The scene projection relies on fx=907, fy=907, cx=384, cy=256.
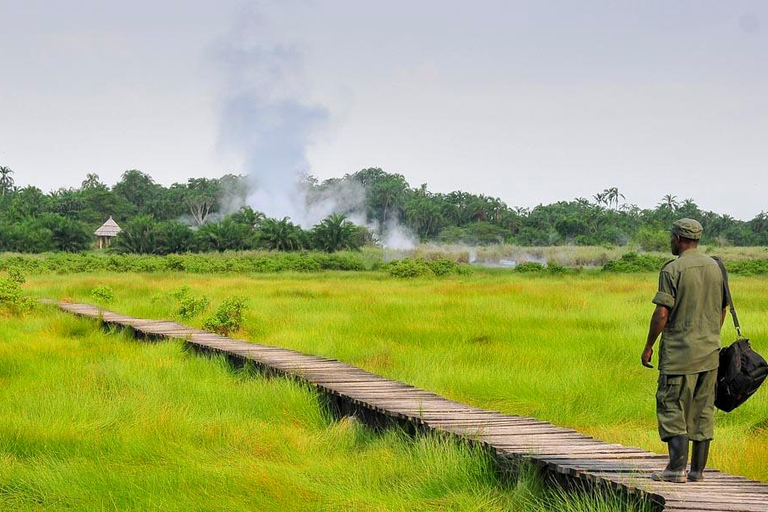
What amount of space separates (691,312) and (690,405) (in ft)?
1.68

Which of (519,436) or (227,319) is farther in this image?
(227,319)

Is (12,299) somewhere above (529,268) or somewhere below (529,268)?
below

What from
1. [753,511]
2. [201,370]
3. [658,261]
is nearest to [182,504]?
[753,511]

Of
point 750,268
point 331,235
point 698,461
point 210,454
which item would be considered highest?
point 331,235

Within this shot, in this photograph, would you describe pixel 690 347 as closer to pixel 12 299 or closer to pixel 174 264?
pixel 12 299

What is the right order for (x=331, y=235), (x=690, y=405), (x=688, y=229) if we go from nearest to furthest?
(x=690, y=405), (x=688, y=229), (x=331, y=235)

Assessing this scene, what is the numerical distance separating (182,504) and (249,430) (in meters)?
1.85

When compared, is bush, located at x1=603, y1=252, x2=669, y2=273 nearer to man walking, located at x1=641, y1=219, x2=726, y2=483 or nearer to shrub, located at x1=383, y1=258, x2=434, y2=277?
shrub, located at x1=383, y1=258, x2=434, y2=277

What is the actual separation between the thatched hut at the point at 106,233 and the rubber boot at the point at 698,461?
55.7 m

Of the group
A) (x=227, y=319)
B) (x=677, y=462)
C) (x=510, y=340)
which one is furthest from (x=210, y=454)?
(x=227, y=319)

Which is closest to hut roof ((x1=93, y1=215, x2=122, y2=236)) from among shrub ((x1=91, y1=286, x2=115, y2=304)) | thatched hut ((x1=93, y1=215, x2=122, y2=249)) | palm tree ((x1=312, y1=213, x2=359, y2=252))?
thatched hut ((x1=93, y1=215, x2=122, y2=249))

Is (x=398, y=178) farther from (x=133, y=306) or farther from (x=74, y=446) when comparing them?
(x=74, y=446)

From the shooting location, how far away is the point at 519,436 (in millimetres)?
6070

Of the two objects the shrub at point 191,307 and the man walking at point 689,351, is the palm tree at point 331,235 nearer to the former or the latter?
the shrub at point 191,307
